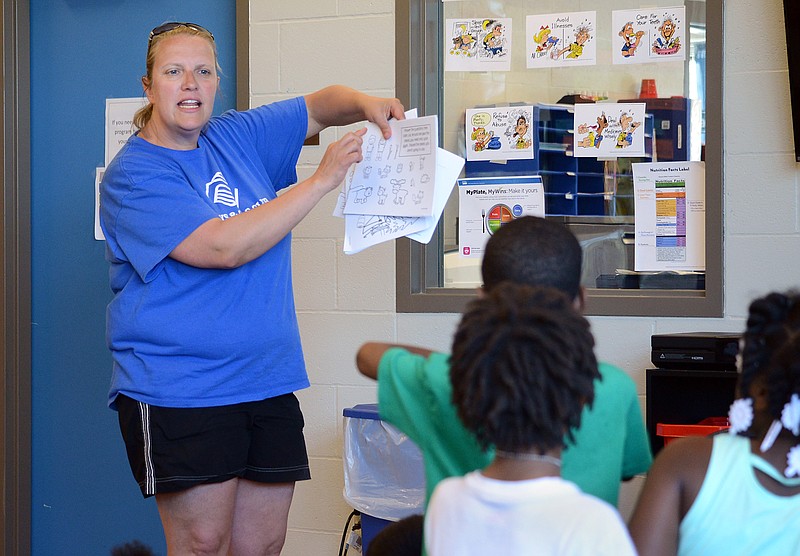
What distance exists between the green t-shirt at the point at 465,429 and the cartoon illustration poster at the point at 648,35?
1.76m

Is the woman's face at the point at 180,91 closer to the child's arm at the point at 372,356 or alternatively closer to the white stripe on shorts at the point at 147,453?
the white stripe on shorts at the point at 147,453

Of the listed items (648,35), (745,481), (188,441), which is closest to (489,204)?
(648,35)

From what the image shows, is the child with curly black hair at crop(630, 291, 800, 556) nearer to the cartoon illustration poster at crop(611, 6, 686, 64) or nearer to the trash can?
the trash can

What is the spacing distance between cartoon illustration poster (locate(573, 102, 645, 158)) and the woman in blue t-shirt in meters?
0.95

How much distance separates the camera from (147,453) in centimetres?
200

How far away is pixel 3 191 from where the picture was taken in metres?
3.40

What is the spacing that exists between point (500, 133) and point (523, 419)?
2015mm

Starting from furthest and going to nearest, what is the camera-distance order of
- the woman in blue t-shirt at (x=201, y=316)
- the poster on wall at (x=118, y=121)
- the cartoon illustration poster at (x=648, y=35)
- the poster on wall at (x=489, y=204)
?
1. the poster on wall at (x=118, y=121)
2. the poster on wall at (x=489, y=204)
3. the cartoon illustration poster at (x=648, y=35)
4. the woman in blue t-shirt at (x=201, y=316)

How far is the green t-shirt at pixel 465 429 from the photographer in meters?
1.34

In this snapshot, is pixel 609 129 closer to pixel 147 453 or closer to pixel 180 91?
pixel 180 91

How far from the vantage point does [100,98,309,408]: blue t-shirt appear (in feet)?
6.55

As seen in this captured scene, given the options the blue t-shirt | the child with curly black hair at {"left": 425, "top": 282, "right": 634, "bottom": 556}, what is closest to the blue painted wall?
the blue t-shirt

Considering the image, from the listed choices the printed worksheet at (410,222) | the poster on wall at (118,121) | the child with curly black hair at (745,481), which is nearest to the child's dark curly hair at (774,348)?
the child with curly black hair at (745,481)

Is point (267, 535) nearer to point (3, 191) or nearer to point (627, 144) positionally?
point (627, 144)
